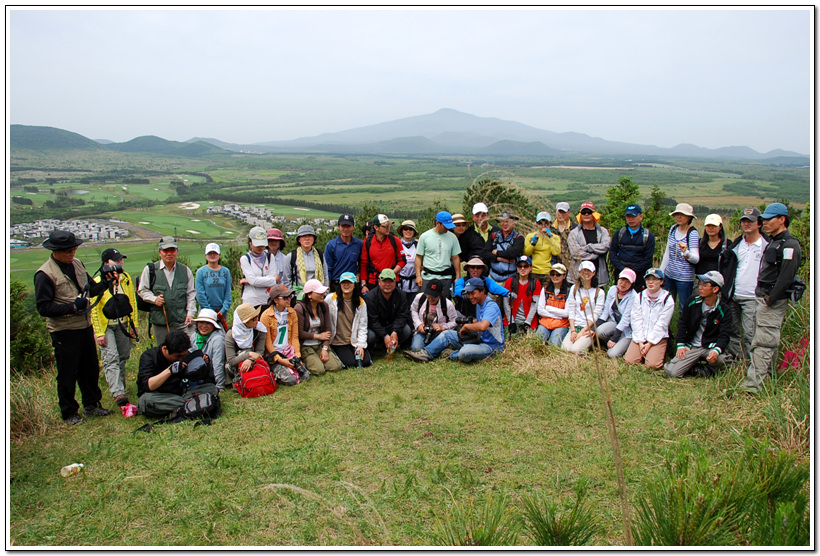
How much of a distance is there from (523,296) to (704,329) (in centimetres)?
244

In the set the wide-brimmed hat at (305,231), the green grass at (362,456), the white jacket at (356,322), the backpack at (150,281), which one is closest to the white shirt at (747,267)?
the green grass at (362,456)

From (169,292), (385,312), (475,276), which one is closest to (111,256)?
(169,292)

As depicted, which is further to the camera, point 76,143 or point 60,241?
point 76,143

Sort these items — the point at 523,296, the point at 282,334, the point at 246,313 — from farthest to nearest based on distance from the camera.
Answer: the point at 523,296 → the point at 282,334 → the point at 246,313

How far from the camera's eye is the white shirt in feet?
20.1

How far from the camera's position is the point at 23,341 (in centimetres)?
961

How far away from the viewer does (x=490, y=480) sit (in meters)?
4.16

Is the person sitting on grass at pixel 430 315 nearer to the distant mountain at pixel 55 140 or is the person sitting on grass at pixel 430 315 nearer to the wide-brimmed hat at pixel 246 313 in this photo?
the wide-brimmed hat at pixel 246 313

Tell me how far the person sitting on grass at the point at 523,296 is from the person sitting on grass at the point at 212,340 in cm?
409

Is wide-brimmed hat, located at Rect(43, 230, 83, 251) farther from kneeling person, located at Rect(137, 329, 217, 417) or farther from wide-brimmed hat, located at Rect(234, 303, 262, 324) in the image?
wide-brimmed hat, located at Rect(234, 303, 262, 324)

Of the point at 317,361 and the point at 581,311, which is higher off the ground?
the point at 581,311

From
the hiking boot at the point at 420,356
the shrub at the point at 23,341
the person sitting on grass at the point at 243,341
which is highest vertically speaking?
the person sitting on grass at the point at 243,341

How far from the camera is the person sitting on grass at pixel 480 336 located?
7281 mm

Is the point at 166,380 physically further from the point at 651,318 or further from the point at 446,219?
the point at 651,318
